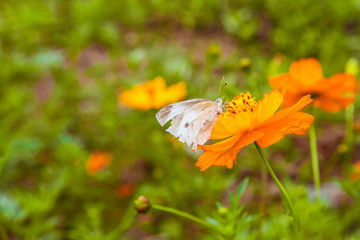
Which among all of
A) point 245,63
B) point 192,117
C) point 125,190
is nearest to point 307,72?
point 245,63

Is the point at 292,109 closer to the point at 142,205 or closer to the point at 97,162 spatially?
the point at 142,205

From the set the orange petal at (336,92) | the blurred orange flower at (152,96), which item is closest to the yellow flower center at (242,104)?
the orange petal at (336,92)

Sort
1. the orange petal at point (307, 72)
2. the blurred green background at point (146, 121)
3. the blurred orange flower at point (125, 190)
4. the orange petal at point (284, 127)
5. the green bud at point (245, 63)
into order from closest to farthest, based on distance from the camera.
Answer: the orange petal at point (284, 127) < the orange petal at point (307, 72) < the green bud at point (245, 63) < the blurred green background at point (146, 121) < the blurred orange flower at point (125, 190)

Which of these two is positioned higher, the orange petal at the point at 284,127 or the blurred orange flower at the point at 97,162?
the orange petal at the point at 284,127

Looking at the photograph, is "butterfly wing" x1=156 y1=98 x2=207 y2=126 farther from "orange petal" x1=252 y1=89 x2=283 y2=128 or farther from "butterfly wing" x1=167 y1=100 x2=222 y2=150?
"orange petal" x1=252 y1=89 x2=283 y2=128

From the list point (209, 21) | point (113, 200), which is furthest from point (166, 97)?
point (209, 21)

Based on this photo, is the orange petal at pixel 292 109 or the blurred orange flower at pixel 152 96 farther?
the blurred orange flower at pixel 152 96

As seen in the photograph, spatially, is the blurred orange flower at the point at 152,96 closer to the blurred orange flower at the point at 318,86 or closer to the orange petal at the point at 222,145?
the blurred orange flower at the point at 318,86

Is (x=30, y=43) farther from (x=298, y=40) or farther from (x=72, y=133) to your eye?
(x=298, y=40)
